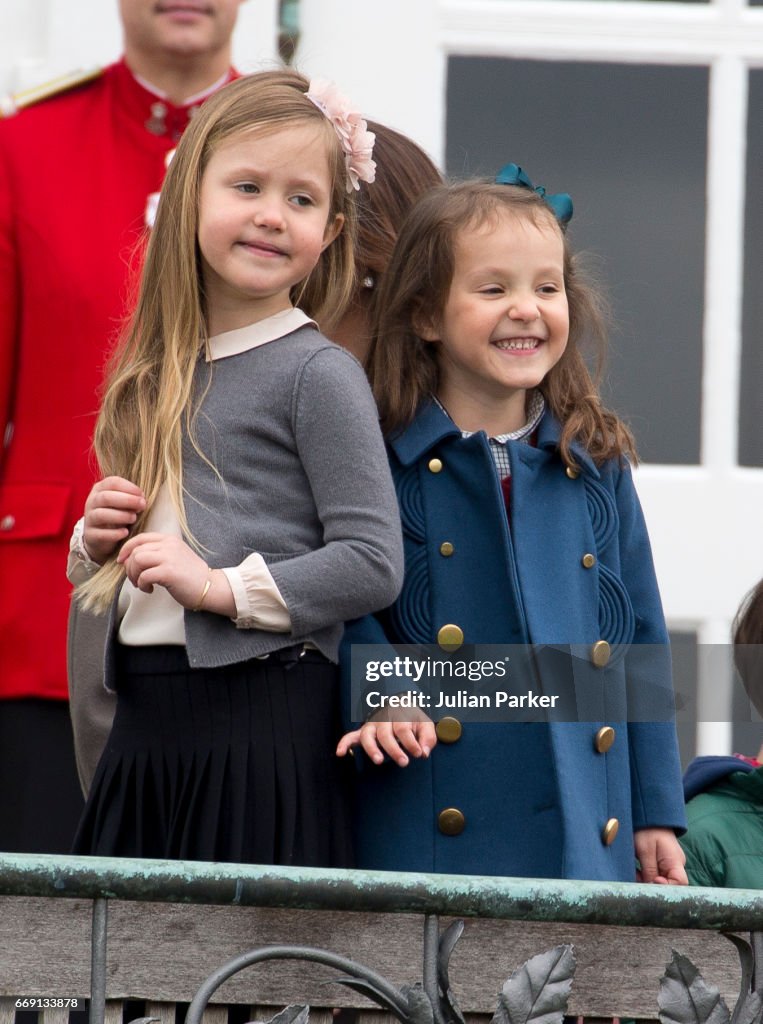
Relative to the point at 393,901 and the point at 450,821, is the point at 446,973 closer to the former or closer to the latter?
the point at 393,901

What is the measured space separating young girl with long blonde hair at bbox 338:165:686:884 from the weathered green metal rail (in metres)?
0.45

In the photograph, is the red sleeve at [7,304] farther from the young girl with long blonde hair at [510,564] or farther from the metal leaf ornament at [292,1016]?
the metal leaf ornament at [292,1016]

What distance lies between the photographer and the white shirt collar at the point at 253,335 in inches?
95.2

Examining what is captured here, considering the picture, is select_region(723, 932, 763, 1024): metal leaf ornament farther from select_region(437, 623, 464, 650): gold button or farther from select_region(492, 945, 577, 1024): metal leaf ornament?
select_region(437, 623, 464, 650): gold button

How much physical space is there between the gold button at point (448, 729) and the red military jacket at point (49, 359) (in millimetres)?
938

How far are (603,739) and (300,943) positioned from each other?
27.0 inches

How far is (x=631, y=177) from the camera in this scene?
392 centimetres

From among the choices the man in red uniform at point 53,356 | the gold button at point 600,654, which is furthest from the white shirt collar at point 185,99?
the gold button at point 600,654

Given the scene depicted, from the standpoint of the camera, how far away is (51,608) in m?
Answer: 3.19

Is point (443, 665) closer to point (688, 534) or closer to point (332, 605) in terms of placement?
point (332, 605)

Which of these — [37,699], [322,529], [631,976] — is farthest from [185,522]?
[37,699]

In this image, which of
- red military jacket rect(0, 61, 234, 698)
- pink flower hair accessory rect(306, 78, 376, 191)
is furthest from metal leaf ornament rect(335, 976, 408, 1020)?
red military jacket rect(0, 61, 234, 698)

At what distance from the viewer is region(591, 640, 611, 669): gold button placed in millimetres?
2449

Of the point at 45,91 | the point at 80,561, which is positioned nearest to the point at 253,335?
the point at 80,561
